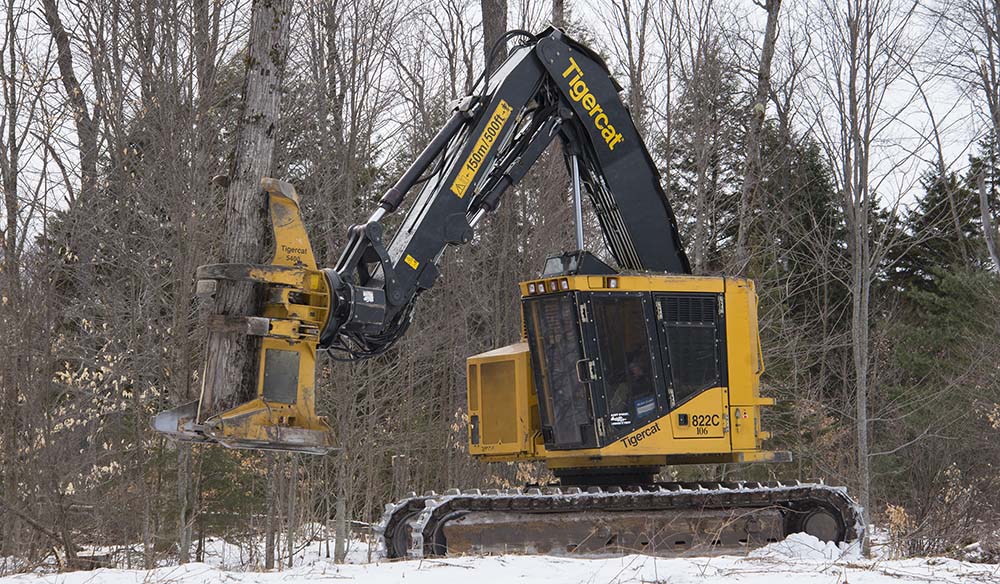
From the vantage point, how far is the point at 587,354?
900cm

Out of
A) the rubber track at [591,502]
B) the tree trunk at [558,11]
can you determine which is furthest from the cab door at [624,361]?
the tree trunk at [558,11]

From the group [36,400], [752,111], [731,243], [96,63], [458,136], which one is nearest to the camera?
[458,136]

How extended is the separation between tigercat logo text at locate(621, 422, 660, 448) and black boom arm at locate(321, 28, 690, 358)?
5.20ft

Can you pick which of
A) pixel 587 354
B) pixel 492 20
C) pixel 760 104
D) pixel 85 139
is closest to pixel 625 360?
pixel 587 354

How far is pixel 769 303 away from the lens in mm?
20734

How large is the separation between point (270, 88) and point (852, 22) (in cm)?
1105

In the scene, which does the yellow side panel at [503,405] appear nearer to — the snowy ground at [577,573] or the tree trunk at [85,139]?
the snowy ground at [577,573]

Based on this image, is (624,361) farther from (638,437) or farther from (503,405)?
(503,405)

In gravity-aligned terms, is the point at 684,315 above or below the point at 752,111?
below

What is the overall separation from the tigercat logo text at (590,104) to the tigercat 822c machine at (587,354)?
0.04 ft

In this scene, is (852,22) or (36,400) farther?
(852,22)

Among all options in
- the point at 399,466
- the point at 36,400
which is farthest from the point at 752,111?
the point at 36,400

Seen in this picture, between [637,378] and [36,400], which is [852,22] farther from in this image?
[36,400]

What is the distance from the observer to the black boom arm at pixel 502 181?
8.14m
